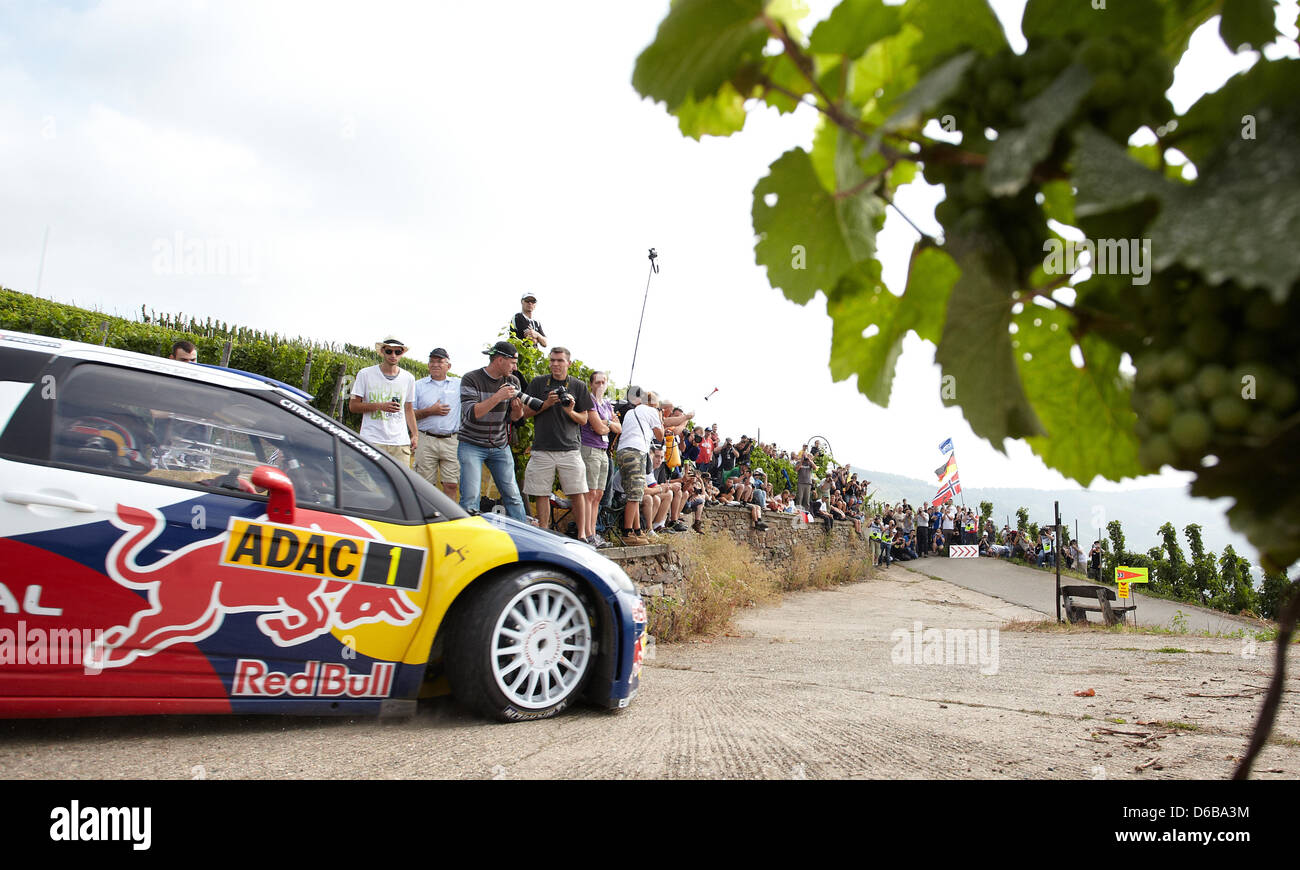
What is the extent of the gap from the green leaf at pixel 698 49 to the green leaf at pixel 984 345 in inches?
9.8

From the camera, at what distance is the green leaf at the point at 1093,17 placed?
2.02ft

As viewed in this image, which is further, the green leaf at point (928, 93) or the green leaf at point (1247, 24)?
the green leaf at point (1247, 24)

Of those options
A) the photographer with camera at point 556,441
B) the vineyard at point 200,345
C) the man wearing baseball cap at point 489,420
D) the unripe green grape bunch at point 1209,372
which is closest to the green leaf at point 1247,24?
the unripe green grape bunch at point 1209,372

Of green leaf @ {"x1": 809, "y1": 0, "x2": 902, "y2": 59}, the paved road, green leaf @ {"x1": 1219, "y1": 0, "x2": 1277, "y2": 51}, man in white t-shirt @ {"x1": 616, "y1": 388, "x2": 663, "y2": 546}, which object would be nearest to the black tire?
green leaf @ {"x1": 809, "y1": 0, "x2": 902, "y2": 59}

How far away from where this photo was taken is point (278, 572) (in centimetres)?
363

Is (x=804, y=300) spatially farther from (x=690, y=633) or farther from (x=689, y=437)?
(x=689, y=437)

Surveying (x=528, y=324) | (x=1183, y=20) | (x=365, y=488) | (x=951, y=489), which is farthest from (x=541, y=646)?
(x=951, y=489)

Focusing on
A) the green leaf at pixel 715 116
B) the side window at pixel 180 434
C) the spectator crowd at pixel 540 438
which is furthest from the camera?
the spectator crowd at pixel 540 438

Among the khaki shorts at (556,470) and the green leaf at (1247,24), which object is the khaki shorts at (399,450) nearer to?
the khaki shorts at (556,470)

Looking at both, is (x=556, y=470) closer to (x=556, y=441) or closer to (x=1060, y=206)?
(x=556, y=441)

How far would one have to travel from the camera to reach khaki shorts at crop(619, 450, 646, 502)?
9.52 metres

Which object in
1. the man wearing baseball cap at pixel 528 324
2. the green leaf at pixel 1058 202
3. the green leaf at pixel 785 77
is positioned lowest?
the green leaf at pixel 1058 202

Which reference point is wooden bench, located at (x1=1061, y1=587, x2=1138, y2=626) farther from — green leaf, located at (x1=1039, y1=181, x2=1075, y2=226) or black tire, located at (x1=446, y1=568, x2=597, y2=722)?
green leaf, located at (x1=1039, y1=181, x2=1075, y2=226)

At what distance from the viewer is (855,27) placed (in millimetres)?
652
